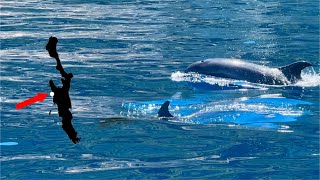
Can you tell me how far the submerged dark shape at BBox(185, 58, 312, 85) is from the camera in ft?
34.4

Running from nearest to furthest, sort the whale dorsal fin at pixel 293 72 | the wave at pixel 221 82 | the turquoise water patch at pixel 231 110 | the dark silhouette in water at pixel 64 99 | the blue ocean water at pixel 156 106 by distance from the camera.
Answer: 1. the dark silhouette in water at pixel 64 99
2. the blue ocean water at pixel 156 106
3. the turquoise water patch at pixel 231 110
4. the wave at pixel 221 82
5. the whale dorsal fin at pixel 293 72

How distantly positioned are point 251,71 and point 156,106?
8.37 ft

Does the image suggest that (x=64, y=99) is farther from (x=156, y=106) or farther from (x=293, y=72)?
(x=293, y=72)

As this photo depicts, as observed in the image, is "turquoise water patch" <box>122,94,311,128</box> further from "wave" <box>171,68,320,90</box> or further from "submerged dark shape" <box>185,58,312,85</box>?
"submerged dark shape" <box>185,58,312,85</box>

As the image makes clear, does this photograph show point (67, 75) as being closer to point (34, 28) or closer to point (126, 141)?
point (126, 141)

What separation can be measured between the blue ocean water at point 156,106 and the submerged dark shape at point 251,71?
0.59 feet

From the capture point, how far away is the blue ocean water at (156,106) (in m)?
6.07

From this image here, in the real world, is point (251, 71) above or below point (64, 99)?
below

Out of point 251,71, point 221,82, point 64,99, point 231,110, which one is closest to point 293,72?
point 251,71

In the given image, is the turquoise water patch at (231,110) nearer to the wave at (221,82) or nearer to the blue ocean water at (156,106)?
the blue ocean water at (156,106)

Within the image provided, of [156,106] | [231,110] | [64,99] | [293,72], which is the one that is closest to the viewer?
[64,99]

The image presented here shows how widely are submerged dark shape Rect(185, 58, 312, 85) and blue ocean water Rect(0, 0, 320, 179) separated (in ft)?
0.59

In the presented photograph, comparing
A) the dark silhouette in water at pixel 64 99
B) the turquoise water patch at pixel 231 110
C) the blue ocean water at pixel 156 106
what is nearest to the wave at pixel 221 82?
the blue ocean water at pixel 156 106

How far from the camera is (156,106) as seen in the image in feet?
28.3
